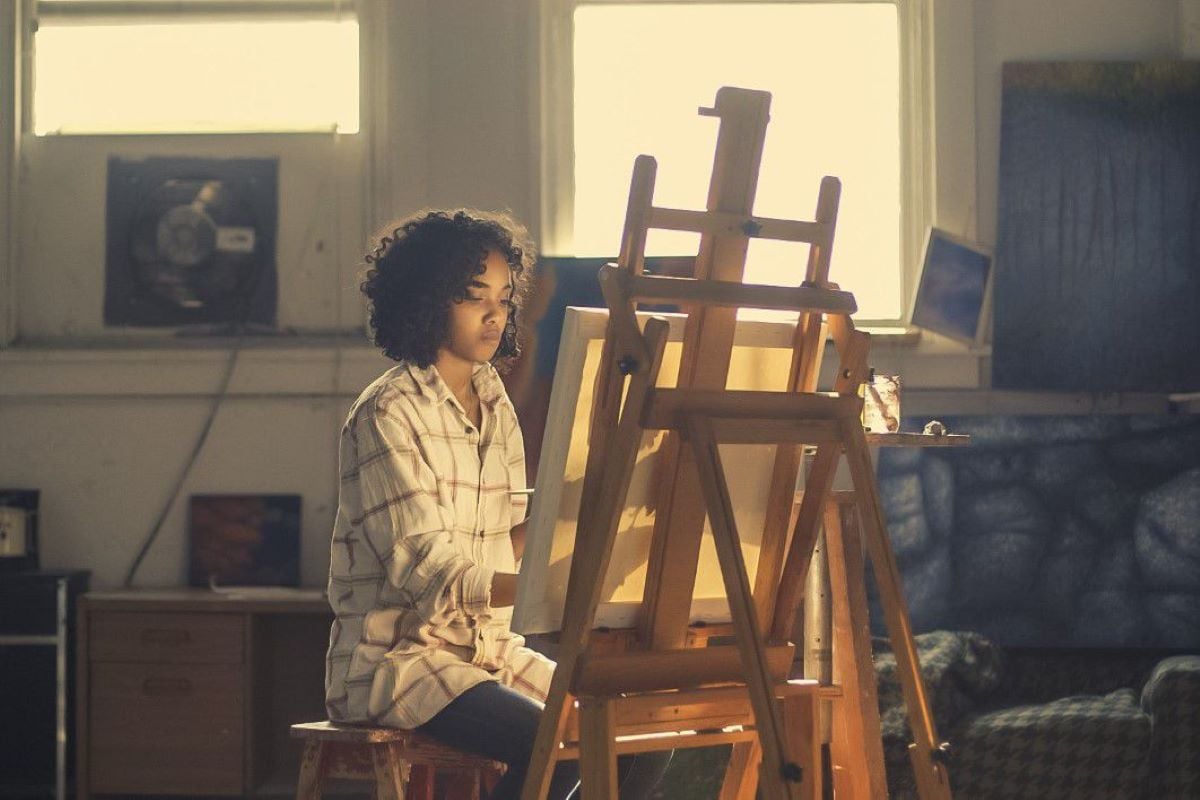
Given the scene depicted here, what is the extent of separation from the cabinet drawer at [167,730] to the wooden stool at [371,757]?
1.59 meters

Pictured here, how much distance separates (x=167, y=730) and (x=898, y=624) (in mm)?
2369

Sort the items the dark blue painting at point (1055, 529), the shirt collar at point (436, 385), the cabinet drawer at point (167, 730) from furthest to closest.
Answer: the dark blue painting at point (1055, 529), the cabinet drawer at point (167, 730), the shirt collar at point (436, 385)

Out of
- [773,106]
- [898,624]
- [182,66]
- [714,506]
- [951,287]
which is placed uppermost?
[182,66]

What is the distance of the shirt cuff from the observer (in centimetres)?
221

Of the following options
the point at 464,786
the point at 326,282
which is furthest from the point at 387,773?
the point at 326,282

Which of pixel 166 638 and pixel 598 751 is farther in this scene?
pixel 166 638

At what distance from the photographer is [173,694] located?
3.86 meters

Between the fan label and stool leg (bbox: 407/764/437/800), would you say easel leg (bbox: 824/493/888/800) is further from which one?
the fan label

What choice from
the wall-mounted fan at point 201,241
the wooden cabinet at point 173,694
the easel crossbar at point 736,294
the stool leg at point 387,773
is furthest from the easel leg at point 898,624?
the wall-mounted fan at point 201,241

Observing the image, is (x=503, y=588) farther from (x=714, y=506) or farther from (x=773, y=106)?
(x=773, y=106)

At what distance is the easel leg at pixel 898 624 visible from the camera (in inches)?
80.0

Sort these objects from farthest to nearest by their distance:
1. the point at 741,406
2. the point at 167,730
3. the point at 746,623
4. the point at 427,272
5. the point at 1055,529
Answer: the point at 1055,529 → the point at 167,730 → the point at 427,272 → the point at 741,406 → the point at 746,623

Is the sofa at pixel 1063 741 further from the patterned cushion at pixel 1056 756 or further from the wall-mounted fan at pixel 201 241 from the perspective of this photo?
the wall-mounted fan at pixel 201 241

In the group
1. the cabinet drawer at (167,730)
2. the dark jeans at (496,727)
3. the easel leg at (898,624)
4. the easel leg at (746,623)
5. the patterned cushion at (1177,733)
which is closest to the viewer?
the easel leg at (746,623)
